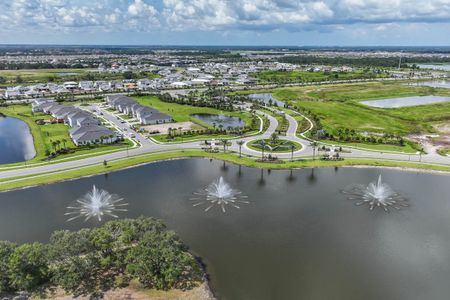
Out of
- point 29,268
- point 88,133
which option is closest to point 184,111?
point 88,133

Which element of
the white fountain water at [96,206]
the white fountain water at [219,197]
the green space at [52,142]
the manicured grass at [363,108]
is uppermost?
the manicured grass at [363,108]

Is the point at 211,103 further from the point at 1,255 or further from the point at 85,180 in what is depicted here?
the point at 1,255

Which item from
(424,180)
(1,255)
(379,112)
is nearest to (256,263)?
(1,255)

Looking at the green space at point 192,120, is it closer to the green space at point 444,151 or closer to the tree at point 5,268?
the green space at point 444,151

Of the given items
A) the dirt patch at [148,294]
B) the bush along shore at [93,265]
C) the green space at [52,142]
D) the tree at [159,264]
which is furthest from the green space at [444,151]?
the green space at [52,142]

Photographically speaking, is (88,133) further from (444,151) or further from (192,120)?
(444,151)
